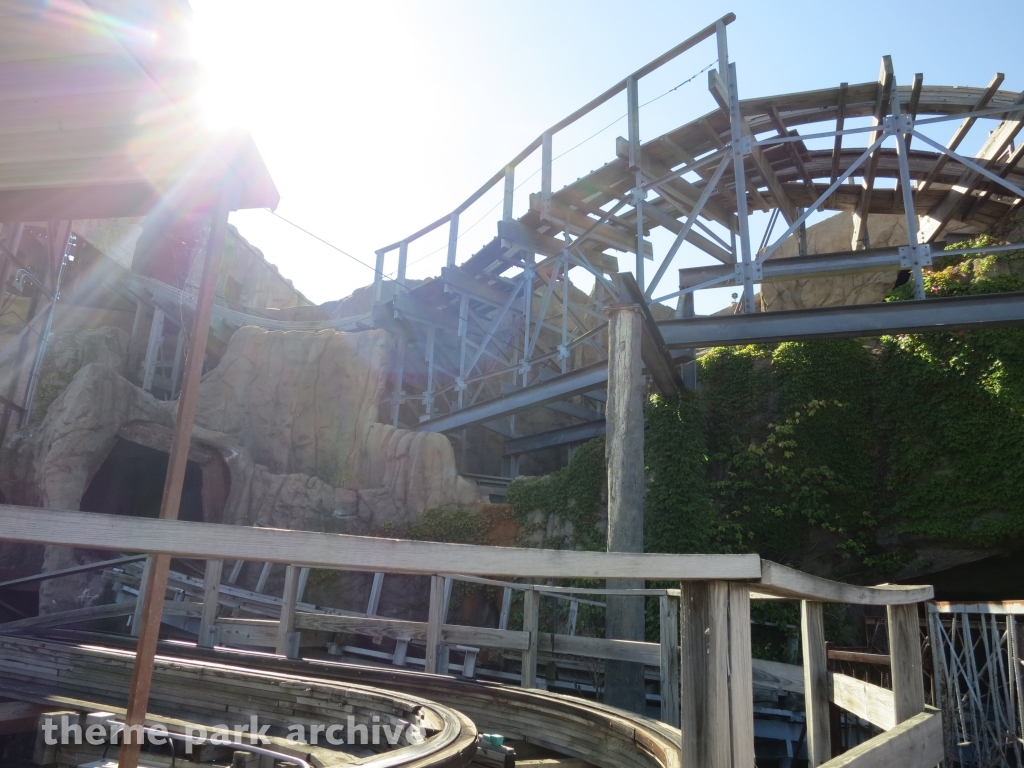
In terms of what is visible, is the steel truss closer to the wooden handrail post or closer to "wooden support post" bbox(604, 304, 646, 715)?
"wooden support post" bbox(604, 304, 646, 715)

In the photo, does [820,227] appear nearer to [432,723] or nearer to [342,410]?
[342,410]

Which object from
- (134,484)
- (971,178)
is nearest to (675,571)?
(971,178)

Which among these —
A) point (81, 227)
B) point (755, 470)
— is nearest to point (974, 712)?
point (755, 470)

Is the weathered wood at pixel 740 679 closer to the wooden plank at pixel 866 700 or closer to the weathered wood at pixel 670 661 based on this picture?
the wooden plank at pixel 866 700

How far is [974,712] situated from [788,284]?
53.0ft

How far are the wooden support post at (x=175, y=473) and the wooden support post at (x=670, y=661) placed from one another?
11.4ft

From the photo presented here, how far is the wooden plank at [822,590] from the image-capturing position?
225 centimetres

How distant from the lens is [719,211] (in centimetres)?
1594

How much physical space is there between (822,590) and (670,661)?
3067 mm

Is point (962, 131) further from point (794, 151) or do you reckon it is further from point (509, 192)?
point (509, 192)

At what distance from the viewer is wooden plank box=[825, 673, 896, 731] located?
329 cm

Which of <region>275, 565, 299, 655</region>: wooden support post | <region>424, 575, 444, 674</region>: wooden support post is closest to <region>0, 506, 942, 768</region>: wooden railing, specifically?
<region>424, 575, 444, 674</region>: wooden support post

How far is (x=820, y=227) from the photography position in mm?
27250

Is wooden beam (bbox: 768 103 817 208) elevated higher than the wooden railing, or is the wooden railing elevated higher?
wooden beam (bbox: 768 103 817 208)
